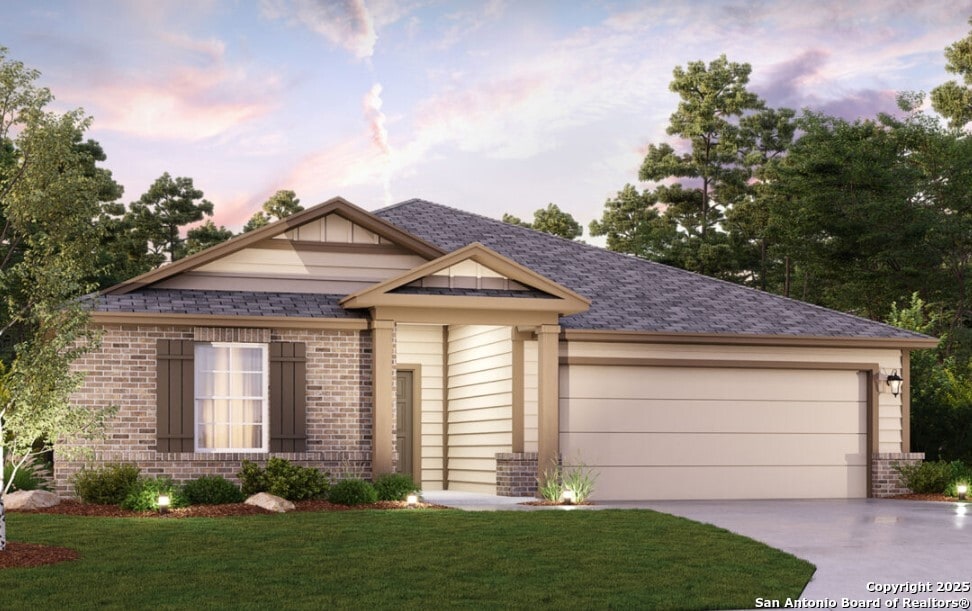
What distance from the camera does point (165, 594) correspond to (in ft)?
33.0

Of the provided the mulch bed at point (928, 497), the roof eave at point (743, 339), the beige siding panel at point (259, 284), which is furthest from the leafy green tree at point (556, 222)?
the beige siding panel at point (259, 284)

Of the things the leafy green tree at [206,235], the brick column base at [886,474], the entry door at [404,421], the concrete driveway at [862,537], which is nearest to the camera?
the concrete driveway at [862,537]

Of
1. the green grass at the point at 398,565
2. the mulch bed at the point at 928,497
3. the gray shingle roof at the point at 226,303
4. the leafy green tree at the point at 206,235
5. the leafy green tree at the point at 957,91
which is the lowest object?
the mulch bed at the point at 928,497

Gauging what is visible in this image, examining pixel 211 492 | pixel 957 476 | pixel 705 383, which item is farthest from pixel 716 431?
pixel 211 492

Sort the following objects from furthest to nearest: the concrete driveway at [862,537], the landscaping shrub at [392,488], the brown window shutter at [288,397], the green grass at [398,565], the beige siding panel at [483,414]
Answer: the beige siding panel at [483,414]
the brown window shutter at [288,397]
the landscaping shrub at [392,488]
the concrete driveway at [862,537]
the green grass at [398,565]

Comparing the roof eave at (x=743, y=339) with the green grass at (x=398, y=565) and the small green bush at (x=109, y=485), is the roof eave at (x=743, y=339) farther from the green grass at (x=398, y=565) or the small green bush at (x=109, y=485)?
the small green bush at (x=109, y=485)

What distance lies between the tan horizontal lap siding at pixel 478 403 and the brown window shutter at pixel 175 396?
5.13 metres

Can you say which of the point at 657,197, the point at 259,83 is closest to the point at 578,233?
the point at 657,197

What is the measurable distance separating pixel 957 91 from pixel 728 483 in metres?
32.0

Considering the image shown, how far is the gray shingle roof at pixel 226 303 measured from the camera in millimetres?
18609

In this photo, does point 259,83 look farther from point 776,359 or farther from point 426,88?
point 776,359

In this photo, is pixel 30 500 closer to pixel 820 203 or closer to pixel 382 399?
pixel 382 399

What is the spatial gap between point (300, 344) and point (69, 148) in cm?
578

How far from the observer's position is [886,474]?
2173 cm
